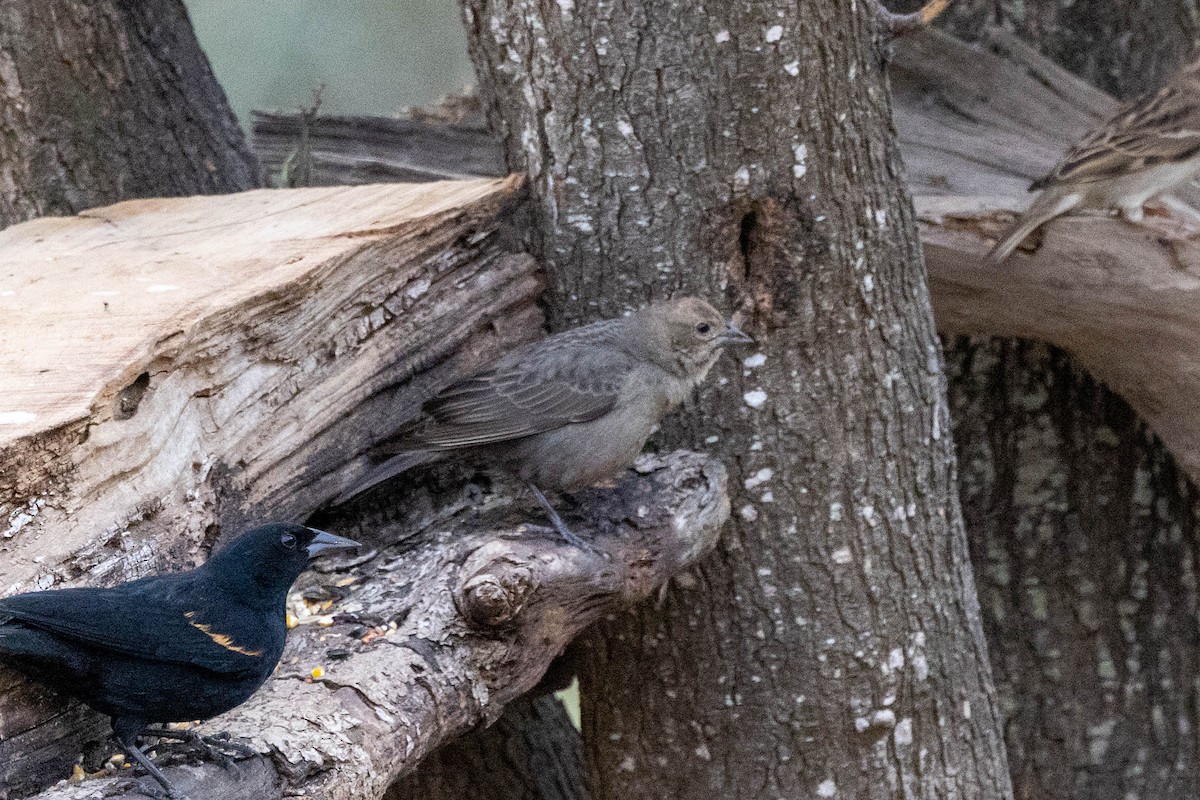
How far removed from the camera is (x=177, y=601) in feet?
7.88

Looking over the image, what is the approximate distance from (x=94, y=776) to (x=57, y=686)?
176 millimetres

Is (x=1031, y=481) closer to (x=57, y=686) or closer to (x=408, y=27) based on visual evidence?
(x=57, y=686)

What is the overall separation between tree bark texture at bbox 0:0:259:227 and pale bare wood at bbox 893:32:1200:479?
2.63 m

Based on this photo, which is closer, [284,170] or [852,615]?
[852,615]

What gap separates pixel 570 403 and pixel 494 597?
84 centimetres

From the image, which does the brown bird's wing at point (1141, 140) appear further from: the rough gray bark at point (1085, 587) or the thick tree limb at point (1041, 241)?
the rough gray bark at point (1085, 587)

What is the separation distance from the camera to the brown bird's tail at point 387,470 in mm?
3295

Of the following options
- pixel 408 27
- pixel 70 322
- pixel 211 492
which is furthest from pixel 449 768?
pixel 408 27

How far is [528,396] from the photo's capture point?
3398 mm

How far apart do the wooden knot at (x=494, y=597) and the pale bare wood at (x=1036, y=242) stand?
218cm

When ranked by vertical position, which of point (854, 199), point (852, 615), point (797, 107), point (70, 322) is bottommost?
point (852, 615)

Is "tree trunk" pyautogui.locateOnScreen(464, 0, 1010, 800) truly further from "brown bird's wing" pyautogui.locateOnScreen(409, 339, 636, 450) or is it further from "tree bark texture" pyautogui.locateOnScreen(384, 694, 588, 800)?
"tree bark texture" pyautogui.locateOnScreen(384, 694, 588, 800)

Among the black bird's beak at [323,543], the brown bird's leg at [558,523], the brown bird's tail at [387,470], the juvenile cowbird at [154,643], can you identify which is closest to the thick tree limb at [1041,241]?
the brown bird's leg at [558,523]

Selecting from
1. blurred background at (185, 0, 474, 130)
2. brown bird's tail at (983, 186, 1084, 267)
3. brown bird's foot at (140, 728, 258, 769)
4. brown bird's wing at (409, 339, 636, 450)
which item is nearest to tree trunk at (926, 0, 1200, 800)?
brown bird's tail at (983, 186, 1084, 267)
